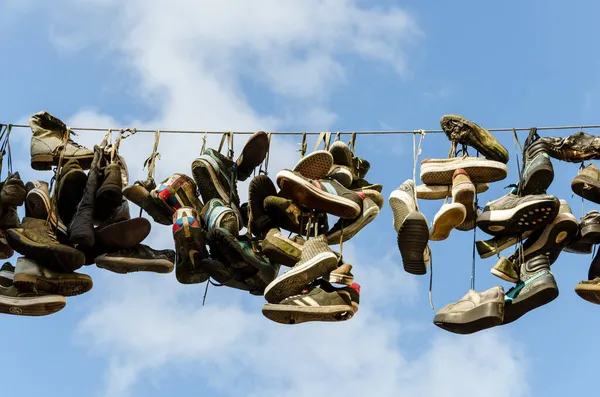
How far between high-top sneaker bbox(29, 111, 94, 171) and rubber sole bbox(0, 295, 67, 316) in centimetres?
124

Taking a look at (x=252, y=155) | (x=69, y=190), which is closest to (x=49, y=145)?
(x=69, y=190)

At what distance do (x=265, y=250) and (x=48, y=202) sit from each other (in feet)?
5.82

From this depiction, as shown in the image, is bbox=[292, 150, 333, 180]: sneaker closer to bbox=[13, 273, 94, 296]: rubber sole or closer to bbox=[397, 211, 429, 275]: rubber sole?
bbox=[397, 211, 429, 275]: rubber sole

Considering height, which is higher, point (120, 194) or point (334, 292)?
point (120, 194)

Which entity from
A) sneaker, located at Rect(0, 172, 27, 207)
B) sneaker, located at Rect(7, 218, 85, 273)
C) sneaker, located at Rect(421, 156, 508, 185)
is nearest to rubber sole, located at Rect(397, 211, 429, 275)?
sneaker, located at Rect(421, 156, 508, 185)

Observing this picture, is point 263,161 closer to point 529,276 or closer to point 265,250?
point 265,250

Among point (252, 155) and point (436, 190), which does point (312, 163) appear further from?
point (436, 190)

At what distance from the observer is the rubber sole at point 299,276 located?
37.1 ft

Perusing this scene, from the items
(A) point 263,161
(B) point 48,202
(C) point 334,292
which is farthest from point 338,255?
(B) point 48,202

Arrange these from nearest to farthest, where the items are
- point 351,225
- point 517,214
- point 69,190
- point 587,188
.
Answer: point 517,214
point 587,188
point 351,225
point 69,190

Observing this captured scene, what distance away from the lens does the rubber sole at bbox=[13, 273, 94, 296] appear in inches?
471

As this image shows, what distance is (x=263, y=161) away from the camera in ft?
41.0

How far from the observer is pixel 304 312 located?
1122 cm

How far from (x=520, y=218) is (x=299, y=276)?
1.63 meters
